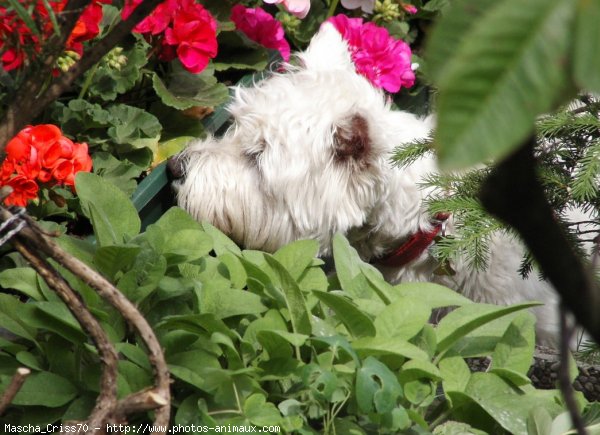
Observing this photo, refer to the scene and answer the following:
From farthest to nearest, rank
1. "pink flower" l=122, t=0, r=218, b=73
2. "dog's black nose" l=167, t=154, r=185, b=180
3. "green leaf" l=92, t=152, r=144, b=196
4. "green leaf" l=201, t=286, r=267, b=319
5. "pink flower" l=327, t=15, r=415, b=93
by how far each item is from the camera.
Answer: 1. "pink flower" l=327, t=15, r=415, b=93
2. "dog's black nose" l=167, t=154, r=185, b=180
3. "pink flower" l=122, t=0, r=218, b=73
4. "green leaf" l=92, t=152, r=144, b=196
5. "green leaf" l=201, t=286, r=267, b=319

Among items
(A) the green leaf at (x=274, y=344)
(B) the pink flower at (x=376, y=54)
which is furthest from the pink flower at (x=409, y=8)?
(A) the green leaf at (x=274, y=344)

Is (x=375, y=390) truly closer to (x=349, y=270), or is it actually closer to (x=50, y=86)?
(x=349, y=270)

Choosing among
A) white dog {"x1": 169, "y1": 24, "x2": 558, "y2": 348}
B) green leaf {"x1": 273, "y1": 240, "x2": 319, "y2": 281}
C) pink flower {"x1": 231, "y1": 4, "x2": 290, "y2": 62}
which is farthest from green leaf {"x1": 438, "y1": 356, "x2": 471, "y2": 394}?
pink flower {"x1": 231, "y1": 4, "x2": 290, "y2": 62}

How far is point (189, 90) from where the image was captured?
9.93ft

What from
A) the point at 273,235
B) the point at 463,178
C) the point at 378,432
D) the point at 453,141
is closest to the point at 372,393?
the point at 378,432

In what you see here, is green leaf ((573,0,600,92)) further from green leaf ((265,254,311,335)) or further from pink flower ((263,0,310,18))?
pink flower ((263,0,310,18))

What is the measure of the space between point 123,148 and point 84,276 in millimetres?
1711

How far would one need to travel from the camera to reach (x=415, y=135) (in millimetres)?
2801

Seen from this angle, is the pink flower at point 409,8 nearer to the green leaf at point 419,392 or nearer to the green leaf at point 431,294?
the green leaf at point 431,294

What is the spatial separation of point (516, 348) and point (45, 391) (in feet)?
3.08

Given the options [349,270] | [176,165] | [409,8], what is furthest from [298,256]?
[409,8]

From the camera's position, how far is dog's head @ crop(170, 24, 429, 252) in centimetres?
275

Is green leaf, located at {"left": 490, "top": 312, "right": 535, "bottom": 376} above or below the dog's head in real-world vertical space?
above

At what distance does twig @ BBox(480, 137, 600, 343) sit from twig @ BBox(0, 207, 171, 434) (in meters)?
0.74
